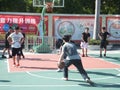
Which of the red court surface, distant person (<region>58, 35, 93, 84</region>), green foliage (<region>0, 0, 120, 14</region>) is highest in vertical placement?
green foliage (<region>0, 0, 120, 14</region>)

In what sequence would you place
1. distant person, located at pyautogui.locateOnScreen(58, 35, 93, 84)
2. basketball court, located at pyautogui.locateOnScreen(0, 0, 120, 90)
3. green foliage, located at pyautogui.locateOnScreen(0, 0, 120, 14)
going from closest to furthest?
1. basketball court, located at pyautogui.locateOnScreen(0, 0, 120, 90)
2. distant person, located at pyautogui.locateOnScreen(58, 35, 93, 84)
3. green foliage, located at pyautogui.locateOnScreen(0, 0, 120, 14)

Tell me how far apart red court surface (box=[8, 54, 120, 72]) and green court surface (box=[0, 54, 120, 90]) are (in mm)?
785

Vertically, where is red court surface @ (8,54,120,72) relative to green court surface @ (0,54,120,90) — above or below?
below

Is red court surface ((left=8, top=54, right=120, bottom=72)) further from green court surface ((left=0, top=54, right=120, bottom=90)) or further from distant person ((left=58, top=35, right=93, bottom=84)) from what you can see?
distant person ((left=58, top=35, right=93, bottom=84))

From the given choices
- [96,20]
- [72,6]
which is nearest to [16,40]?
[96,20]

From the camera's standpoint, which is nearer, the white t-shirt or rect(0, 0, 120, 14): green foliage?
the white t-shirt

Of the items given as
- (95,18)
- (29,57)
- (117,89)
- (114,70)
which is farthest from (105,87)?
(95,18)

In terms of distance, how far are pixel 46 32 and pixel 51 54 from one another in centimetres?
636

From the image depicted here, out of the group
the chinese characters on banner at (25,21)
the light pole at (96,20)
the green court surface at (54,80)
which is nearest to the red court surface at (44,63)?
the green court surface at (54,80)

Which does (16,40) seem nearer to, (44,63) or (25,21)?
(44,63)

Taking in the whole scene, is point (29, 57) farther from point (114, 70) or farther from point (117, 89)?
point (117, 89)

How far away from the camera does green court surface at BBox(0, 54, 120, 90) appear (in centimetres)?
1453

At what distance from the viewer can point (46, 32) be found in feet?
104

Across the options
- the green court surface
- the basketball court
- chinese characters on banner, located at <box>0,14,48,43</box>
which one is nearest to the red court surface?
the basketball court
